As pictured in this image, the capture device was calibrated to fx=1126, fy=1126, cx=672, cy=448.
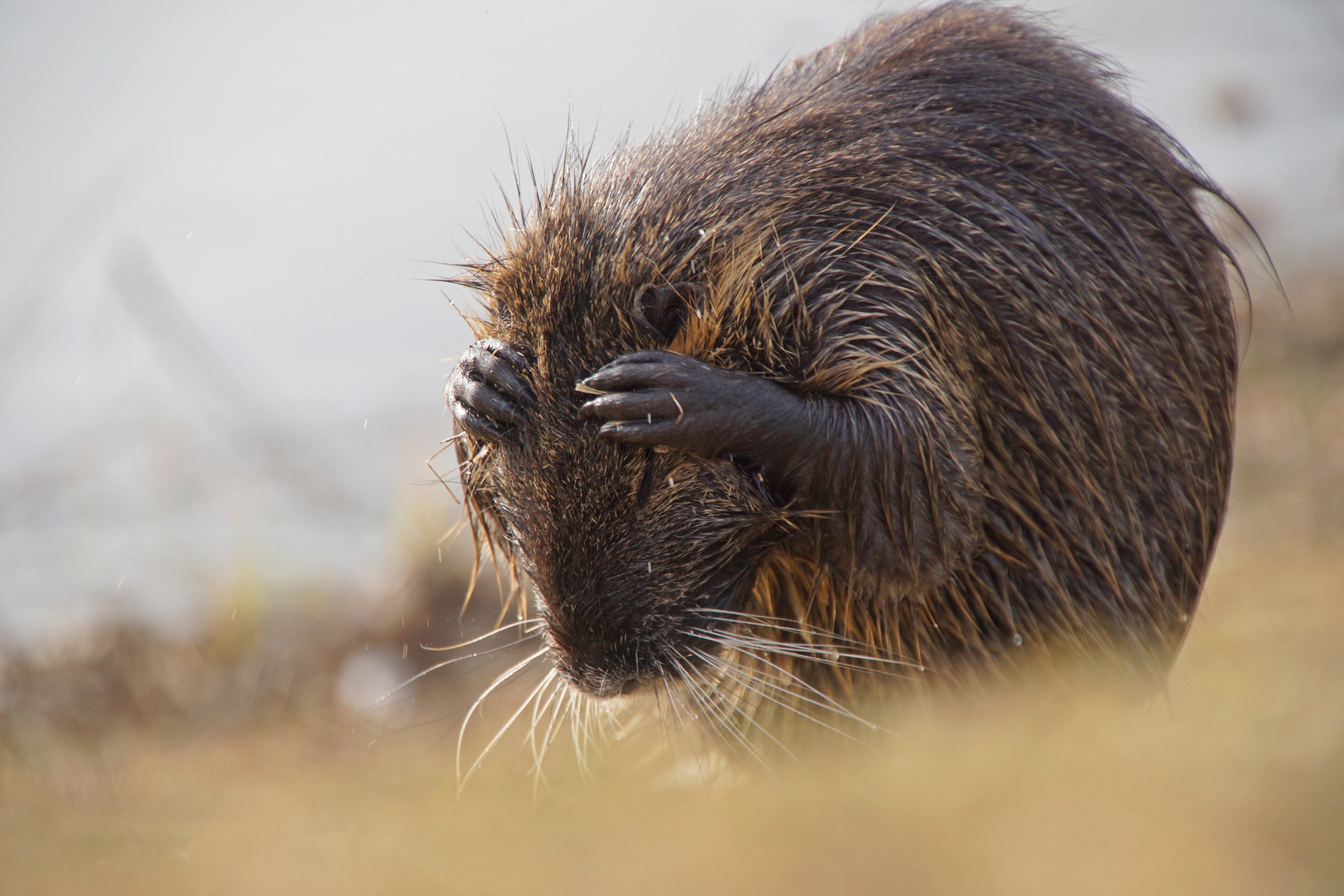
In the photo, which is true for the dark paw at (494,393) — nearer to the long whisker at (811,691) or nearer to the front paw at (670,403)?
the front paw at (670,403)

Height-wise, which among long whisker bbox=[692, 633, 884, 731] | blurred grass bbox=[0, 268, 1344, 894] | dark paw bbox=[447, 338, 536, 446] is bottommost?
long whisker bbox=[692, 633, 884, 731]

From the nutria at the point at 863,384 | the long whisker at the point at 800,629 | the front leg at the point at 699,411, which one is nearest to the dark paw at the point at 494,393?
the nutria at the point at 863,384

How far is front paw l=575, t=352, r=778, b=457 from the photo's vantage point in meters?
2.49

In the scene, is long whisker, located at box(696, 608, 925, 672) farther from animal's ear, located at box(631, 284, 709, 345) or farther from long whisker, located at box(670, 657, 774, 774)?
animal's ear, located at box(631, 284, 709, 345)

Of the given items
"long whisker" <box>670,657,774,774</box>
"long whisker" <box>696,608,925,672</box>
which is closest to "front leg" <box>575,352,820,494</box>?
"long whisker" <box>696,608,925,672</box>

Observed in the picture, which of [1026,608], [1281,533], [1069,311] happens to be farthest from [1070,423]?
[1281,533]

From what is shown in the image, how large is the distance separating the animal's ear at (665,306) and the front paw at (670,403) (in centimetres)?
23

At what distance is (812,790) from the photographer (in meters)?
1.38

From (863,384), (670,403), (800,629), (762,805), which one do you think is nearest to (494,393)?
(670,403)

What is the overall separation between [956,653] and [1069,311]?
3.17ft

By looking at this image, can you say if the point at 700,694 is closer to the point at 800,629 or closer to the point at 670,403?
the point at 800,629

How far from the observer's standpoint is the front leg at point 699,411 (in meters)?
2.50

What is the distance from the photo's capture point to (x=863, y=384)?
105 inches

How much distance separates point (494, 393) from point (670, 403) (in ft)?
1.67
